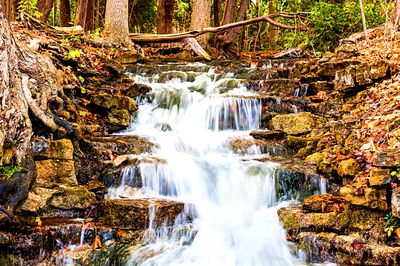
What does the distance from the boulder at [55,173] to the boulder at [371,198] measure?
12.5ft

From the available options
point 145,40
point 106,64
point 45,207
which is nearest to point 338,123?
point 45,207

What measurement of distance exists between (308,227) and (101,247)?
2.63 m

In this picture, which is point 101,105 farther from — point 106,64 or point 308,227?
point 308,227

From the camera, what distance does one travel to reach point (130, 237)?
5.04m

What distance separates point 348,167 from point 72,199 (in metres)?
3.92

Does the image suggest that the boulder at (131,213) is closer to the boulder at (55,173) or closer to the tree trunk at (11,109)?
the boulder at (55,173)

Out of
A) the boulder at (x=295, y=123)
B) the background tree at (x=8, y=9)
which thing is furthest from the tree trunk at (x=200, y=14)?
the boulder at (x=295, y=123)

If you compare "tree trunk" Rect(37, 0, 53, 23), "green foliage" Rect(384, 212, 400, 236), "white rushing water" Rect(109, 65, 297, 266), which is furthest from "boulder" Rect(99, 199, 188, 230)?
"tree trunk" Rect(37, 0, 53, 23)

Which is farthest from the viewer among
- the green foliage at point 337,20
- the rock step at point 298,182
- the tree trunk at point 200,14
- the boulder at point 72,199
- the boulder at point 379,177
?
the tree trunk at point 200,14

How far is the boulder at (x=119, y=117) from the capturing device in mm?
8078

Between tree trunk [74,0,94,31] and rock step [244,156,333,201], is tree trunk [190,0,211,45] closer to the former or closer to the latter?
tree trunk [74,0,94,31]

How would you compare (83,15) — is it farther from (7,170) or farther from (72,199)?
(7,170)

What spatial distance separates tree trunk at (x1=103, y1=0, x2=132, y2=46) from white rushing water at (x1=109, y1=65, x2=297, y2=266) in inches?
150

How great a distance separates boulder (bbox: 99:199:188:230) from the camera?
17.0 ft
